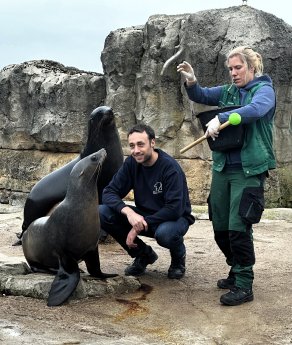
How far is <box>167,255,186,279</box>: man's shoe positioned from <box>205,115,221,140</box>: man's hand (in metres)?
1.27

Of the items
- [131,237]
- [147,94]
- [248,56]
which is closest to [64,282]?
[131,237]

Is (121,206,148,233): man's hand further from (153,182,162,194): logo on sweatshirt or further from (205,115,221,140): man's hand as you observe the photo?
(205,115,221,140): man's hand

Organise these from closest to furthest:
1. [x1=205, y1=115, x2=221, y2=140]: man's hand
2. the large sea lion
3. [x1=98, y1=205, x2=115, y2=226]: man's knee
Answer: [x1=205, y1=115, x2=221, y2=140]: man's hand < [x1=98, y1=205, x2=115, y2=226]: man's knee < the large sea lion

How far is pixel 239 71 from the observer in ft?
12.0

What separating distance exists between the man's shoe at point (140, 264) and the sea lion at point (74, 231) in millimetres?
415

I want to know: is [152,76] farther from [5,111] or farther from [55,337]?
[55,337]

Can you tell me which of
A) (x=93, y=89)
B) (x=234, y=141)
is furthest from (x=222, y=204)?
(x=93, y=89)

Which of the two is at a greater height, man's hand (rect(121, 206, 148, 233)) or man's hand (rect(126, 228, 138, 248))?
man's hand (rect(121, 206, 148, 233))

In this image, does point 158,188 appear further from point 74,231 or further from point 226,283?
point 226,283

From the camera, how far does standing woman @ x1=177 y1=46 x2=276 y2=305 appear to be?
11.7 feet

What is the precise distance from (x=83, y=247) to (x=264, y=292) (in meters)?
1.25

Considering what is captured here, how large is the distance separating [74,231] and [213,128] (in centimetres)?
113

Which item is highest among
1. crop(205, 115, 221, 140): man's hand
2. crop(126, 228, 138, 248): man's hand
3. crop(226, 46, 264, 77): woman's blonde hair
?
crop(226, 46, 264, 77): woman's blonde hair

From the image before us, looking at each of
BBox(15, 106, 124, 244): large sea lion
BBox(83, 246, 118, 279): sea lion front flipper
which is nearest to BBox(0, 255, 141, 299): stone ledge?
BBox(83, 246, 118, 279): sea lion front flipper
